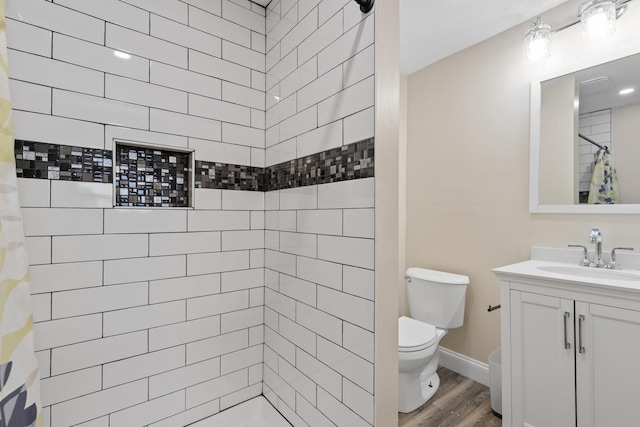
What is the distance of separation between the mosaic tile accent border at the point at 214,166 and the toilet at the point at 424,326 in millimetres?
1216

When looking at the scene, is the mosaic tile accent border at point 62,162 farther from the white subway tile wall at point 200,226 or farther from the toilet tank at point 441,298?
the toilet tank at point 441,298

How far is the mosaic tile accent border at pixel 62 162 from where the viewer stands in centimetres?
98

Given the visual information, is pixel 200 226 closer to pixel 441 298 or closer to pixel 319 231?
pixel 319 231

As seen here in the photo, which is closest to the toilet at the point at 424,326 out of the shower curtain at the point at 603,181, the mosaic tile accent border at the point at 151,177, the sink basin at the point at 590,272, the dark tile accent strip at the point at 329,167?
the sink basin at the point at 590,272

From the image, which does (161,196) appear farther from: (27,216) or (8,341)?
(8,341)

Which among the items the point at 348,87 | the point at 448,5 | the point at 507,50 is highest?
the point at 448,5

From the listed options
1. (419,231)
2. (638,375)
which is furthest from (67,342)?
(419,231)

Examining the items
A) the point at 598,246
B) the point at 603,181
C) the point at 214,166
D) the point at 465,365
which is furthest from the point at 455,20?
the point at 465,365

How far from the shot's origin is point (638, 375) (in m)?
1.23

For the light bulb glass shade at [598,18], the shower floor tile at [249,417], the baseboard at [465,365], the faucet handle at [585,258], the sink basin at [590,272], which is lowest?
the baseboard at [465,365]

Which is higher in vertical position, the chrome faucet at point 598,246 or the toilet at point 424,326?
the chrome faucet at point 598,246

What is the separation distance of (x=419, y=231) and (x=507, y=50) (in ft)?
4.82

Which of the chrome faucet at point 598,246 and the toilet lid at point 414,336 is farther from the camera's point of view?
the toilet lid at point 414,336

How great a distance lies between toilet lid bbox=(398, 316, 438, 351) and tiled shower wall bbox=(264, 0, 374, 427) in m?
0.78
